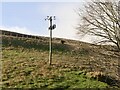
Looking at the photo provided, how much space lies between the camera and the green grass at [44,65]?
3950 cm

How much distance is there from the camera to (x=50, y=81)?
40000 mm

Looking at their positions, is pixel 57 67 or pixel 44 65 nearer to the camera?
pixel 57 67

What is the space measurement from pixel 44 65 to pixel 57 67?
196cm

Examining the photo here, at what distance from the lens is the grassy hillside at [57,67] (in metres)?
39.5

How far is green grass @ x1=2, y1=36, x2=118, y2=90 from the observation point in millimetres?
39500

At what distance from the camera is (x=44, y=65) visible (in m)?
47.5

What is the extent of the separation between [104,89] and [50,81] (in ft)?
19.8

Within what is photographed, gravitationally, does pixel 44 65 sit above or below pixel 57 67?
above

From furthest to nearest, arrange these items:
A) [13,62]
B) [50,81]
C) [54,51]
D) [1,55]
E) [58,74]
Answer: [54,51] → [1,55] → [13,62] → [58,74] → [50,81]

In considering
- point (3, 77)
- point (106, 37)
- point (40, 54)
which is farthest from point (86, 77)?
point (40, 54)

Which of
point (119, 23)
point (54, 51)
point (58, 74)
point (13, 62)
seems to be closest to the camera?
point (119, 23)

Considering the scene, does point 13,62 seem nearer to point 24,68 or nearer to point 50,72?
point 24,68

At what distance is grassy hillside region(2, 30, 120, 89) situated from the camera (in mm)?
39500

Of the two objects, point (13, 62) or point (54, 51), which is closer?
point (13, 62)
